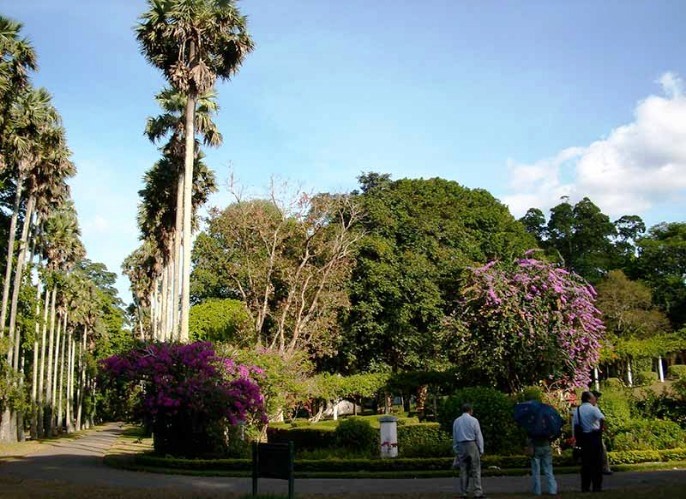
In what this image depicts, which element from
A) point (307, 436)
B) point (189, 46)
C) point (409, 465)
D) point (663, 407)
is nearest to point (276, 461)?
→ point (409, 465)

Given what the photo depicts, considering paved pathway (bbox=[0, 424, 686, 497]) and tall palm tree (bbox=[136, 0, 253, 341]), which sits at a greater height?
tall palm tree (bbox=[136, 0, 253, 341])

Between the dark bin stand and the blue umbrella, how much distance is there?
15.6ft

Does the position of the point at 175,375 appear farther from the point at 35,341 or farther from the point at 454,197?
the point at 454,197

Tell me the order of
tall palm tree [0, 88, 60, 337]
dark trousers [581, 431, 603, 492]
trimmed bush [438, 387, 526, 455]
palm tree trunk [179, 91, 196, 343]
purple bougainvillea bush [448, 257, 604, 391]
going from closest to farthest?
dark trousers [581, 431, 603, 492]
trimmed bush [438, 387, 526, 455]
purple bougainvillea bush [448, 257, 604, 391]
palm tree trunk [179, 91, 196, 343]
tall palm tree [0, 88, 60, 337]

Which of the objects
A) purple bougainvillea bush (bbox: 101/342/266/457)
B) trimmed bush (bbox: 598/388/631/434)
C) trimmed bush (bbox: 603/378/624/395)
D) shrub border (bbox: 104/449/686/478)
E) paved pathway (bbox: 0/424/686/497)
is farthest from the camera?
trimmed bush (bbox: 603/378/624/395)

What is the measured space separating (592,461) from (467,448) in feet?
6.89

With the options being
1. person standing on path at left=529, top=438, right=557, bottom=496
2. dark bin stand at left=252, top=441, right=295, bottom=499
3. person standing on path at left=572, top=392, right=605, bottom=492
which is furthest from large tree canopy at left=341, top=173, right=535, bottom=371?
dark bin stand at left=252, top=441, right=295, bottom=499

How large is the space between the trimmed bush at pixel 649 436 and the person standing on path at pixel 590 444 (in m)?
6.21

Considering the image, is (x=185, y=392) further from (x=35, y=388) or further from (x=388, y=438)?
(x=35, y=388)

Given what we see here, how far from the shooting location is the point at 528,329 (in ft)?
82.7

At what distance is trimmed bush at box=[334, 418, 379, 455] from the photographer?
2127 centimetres

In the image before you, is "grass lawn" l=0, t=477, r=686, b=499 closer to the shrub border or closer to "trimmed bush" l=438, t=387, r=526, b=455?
the shrub border

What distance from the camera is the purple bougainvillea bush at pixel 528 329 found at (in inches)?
990

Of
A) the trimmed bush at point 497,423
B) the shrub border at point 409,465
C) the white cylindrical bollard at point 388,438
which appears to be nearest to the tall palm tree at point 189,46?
the shrub border at point 409,465
